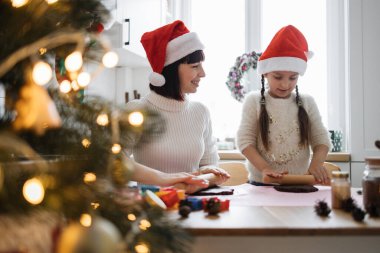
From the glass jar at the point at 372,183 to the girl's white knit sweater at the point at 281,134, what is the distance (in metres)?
0.80

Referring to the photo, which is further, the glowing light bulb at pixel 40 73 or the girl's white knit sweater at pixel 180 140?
the girl's white knit sweater at pixel 180 140

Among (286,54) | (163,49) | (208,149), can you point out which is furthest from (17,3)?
(286,54)

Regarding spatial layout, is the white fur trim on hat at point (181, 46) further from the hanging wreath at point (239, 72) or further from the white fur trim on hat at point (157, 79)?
the hanging wreath at point (239, 72)

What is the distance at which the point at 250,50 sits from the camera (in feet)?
12.1

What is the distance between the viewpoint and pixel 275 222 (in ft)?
2.88

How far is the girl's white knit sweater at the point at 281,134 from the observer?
183cm

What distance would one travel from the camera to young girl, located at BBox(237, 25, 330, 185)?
1831mm

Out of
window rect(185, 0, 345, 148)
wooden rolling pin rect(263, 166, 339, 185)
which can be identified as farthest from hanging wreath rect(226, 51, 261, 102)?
wooden rolling pin rect(263, 166, 339, 185)

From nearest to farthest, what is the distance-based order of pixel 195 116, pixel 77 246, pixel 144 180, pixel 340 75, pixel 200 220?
pixel 77 246, pixel 200 220, pixel 144 180, pixel 195 116, pixel 340 75

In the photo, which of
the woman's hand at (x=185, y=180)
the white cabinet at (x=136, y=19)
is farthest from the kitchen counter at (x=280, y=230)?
the white cabinet at (x=136, y=19)

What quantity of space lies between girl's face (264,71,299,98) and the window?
5.62 feet

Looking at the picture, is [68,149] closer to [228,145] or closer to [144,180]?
[144,180]

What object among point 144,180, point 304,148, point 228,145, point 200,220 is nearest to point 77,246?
point 200,220

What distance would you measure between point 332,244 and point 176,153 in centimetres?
89
